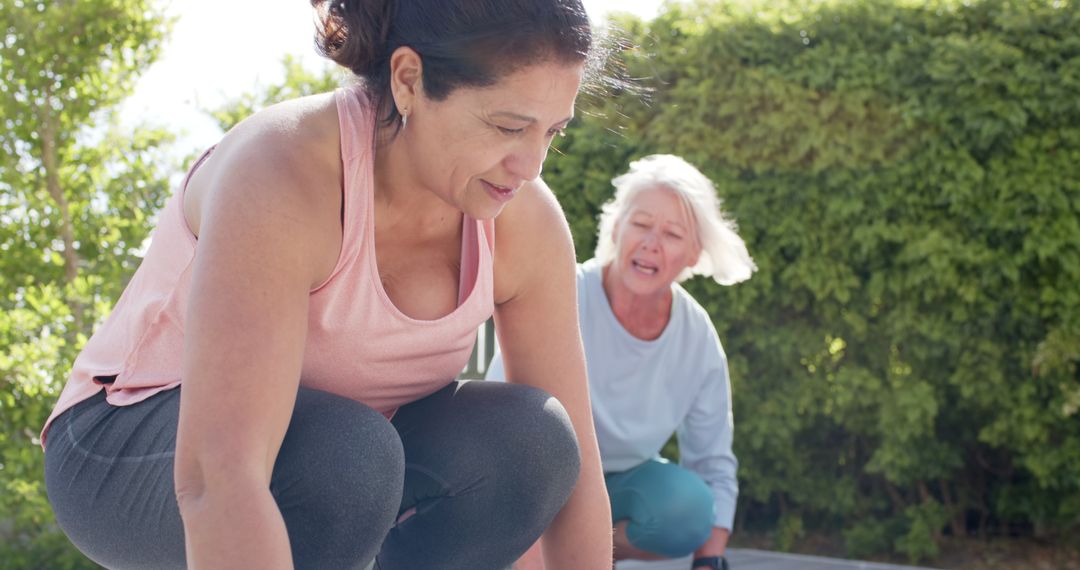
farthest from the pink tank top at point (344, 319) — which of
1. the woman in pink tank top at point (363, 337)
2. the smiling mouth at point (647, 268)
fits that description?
the smiling mouth at point (647, 268)

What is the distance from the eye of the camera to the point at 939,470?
4.91 metres

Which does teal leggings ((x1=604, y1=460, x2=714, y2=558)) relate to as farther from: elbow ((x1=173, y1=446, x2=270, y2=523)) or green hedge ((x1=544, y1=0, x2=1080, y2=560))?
elbow ((x1=173, y1=446, x2=270, y2=523))

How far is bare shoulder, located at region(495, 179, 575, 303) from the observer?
2029 mm

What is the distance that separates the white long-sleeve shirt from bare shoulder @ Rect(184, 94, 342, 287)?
200 cm

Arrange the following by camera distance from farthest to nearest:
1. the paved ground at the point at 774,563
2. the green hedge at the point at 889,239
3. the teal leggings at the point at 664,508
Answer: the paved ground at the point at 774,563 < the green hedge at the point at 889,239 < the teal leggings at the point at 664,508

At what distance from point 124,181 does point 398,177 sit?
2770mm

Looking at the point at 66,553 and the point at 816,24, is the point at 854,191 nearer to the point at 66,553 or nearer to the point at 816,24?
the point at 816,24

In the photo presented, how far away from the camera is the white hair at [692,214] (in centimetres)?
381

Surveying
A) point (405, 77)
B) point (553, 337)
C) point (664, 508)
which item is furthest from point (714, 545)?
point (405, 77)

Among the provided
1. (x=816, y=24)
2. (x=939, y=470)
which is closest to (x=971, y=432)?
(x=939, y=470)

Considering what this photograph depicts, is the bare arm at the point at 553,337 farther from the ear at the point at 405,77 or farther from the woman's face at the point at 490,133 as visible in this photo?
the ear at the point at 405,77

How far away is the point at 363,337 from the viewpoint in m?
1.87

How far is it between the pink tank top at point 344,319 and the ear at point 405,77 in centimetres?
7

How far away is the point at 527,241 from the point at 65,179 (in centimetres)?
283
